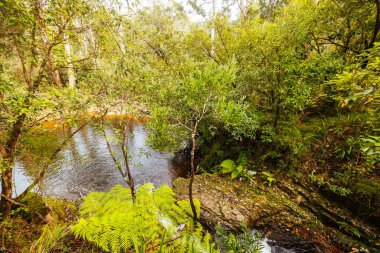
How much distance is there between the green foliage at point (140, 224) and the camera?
275 cm

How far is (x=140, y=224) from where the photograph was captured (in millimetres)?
3229

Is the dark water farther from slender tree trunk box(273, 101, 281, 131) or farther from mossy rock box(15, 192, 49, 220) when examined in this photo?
slender tree trunk box(273, 101, 281, 131)

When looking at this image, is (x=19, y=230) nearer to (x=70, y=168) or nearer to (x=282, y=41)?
(x=70, y=168)

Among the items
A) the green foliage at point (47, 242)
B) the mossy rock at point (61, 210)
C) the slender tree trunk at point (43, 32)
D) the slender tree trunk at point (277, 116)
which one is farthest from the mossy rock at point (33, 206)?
the slender tree trunk at point (277, 116)

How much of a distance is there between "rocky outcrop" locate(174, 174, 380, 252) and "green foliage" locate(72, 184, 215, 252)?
3.66 ft

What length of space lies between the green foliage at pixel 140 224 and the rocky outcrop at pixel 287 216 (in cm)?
111

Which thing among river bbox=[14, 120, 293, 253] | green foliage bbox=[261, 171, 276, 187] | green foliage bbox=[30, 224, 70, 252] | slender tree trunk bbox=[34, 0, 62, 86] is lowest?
river bbox=[14, 120, 293, 253]

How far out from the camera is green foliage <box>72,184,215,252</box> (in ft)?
9.02

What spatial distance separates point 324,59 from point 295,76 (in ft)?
3.12

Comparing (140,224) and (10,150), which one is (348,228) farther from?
(10,150)

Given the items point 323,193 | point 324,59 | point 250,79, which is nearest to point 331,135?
point 323,193

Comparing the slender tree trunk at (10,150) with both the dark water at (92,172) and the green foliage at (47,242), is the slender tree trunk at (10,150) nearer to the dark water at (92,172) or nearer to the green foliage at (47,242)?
the green foliage at (47,242)

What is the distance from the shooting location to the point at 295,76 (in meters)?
4.92

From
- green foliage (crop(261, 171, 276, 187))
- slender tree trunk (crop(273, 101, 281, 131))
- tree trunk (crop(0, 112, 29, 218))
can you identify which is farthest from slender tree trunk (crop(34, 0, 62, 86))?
green foliage (crop(261, 171, 276, 187))
